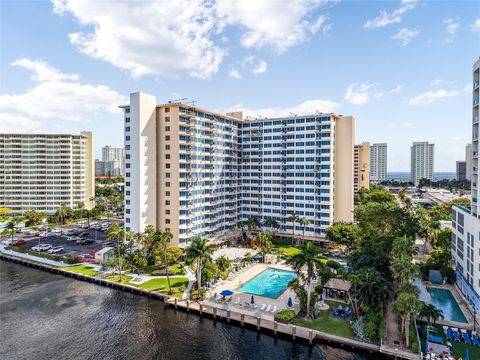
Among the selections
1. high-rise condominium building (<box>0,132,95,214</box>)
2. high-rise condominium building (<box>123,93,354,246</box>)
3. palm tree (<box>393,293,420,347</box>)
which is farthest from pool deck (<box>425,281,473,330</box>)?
high-rise condominium building (<box>0,132,95,214</box>)

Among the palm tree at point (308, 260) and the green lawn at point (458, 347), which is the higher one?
the palm tree at point (308, 260)

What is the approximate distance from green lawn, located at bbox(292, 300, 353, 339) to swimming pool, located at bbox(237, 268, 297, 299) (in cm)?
1145

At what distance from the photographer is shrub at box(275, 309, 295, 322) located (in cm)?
5372

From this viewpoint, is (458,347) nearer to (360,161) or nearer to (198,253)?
(198,253)

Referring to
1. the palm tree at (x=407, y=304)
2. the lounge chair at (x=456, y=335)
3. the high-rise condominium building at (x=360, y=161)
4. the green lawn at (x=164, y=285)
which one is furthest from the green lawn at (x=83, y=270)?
the high-rise condominium building at (x=360, y=161)

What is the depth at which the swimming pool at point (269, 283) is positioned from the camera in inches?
2613

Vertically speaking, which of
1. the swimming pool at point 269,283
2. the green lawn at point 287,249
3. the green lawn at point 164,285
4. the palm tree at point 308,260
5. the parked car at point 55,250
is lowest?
the swimming pool at point 269,283

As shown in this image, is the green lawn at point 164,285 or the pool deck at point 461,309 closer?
the pool deck at point 461,309

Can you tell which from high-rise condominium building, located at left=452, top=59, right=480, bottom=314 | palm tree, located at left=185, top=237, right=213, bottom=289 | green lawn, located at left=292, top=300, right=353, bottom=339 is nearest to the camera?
green lawn, located at left=292, top=300, right=353, bottom=339

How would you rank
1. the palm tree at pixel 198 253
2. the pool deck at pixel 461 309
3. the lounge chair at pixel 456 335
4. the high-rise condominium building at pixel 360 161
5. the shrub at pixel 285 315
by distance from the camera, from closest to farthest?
the lounge chair at pixel 456 335 < the pool deck at pixel 461 309 < the shrub at pixel 285 315 < the palm tree at pixel 198 253 < the high-rise condominium building at pixel 360 161

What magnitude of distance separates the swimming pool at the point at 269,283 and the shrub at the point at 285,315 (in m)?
8.76

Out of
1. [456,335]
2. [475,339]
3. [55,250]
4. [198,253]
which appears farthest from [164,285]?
[475,339]

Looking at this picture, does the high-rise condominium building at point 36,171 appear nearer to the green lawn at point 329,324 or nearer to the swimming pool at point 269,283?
the swimming pool at point 269,283

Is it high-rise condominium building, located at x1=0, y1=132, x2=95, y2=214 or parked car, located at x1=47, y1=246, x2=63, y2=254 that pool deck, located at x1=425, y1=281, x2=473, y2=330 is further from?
high-rise condominium building, located at x1=0, y1=132, x2=95, y2=214
